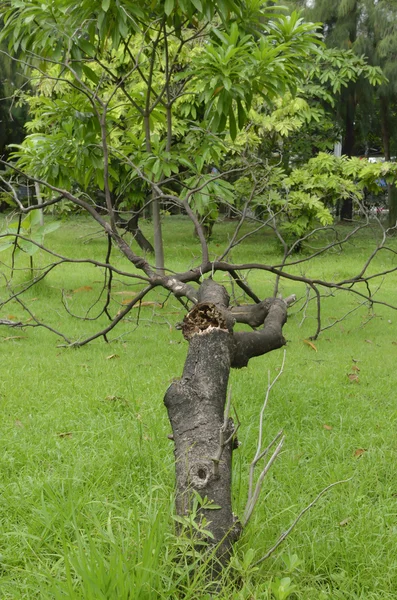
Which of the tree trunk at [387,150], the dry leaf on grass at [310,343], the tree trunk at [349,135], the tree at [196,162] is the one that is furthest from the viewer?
the tree trunk at [349,135]

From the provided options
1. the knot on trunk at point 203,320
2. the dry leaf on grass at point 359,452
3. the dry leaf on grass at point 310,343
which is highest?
the knot on trunk at point 203,320

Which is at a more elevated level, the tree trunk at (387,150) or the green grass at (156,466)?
the tree trunk at (387,150)

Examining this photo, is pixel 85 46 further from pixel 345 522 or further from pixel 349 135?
pixel 349 135

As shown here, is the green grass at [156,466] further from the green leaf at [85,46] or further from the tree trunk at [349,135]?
the tree trunk at [349,135]

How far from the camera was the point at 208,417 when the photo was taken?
2.30 meters

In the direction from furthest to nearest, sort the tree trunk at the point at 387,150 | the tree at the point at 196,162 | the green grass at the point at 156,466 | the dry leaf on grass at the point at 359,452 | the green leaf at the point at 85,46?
1. the tree trunk at the point at 387,150
2. the green leaf at the point at 85,46
3. the dry leaf on grass at the point at 359,452
4. the tree at the point at 196,162
5. the green grass at the point at 156,466

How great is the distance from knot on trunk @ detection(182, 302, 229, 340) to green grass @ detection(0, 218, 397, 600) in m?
0.63

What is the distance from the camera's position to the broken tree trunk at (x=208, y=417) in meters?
2.02

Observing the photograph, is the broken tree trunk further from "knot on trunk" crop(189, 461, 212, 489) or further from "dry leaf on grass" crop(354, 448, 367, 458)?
"dry leaf on grass" crop(354, 448, 367, 458)

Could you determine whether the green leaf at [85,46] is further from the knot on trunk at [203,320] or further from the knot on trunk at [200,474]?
the knot on trunk at [200,474]

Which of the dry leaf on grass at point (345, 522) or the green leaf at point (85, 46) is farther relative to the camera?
the green leaf at point (85, 46)

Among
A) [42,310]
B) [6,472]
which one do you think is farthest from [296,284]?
[6,472]

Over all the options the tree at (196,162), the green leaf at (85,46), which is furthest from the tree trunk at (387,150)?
the green leaf at (85,46)

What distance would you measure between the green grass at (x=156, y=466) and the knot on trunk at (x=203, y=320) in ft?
2.08
